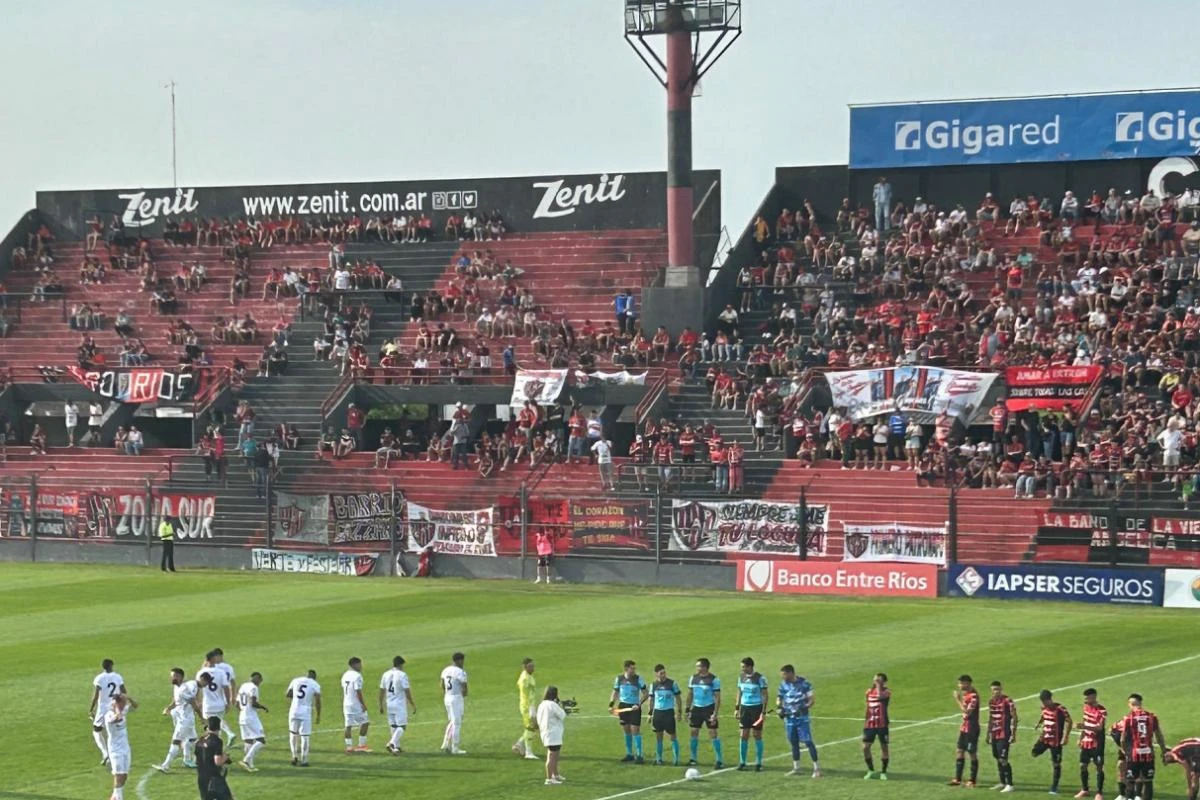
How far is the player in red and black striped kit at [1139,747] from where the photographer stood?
2712 cm

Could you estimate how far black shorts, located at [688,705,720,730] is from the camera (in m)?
30.0

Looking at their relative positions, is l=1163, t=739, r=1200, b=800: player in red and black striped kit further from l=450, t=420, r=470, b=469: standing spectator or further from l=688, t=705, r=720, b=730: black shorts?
l=450, t=420, r=470, b=469: standing spectator

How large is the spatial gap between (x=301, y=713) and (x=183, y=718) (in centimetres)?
175

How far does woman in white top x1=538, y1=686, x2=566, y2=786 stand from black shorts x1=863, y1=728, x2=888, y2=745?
4.34 meters

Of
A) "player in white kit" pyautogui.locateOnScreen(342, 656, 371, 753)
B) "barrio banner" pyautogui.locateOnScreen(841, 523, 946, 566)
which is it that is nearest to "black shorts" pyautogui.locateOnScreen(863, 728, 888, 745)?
"player in white kit" pyautogui.locateOnScreen(342, 656, 371, 753)

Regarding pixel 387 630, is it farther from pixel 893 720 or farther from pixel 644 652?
pixel 893 720

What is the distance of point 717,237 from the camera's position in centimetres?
7244

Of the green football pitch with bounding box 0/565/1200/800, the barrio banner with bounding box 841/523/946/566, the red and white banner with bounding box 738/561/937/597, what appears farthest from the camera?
the barrio banner with bounding box 841/523/946/566

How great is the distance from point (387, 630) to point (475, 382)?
21.1m

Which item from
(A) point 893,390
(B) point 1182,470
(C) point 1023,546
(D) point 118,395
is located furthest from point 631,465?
(D) point 118,395

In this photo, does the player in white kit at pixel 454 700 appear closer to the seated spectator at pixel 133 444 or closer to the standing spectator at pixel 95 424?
the seated spectator at pixel 133 444

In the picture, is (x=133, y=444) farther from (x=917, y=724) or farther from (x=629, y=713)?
(x=629, y=713)

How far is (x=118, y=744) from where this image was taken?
2833 cm

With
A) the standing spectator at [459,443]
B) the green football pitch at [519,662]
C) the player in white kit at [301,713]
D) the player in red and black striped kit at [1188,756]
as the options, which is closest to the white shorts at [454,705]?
the green football pitch at [519,662]
